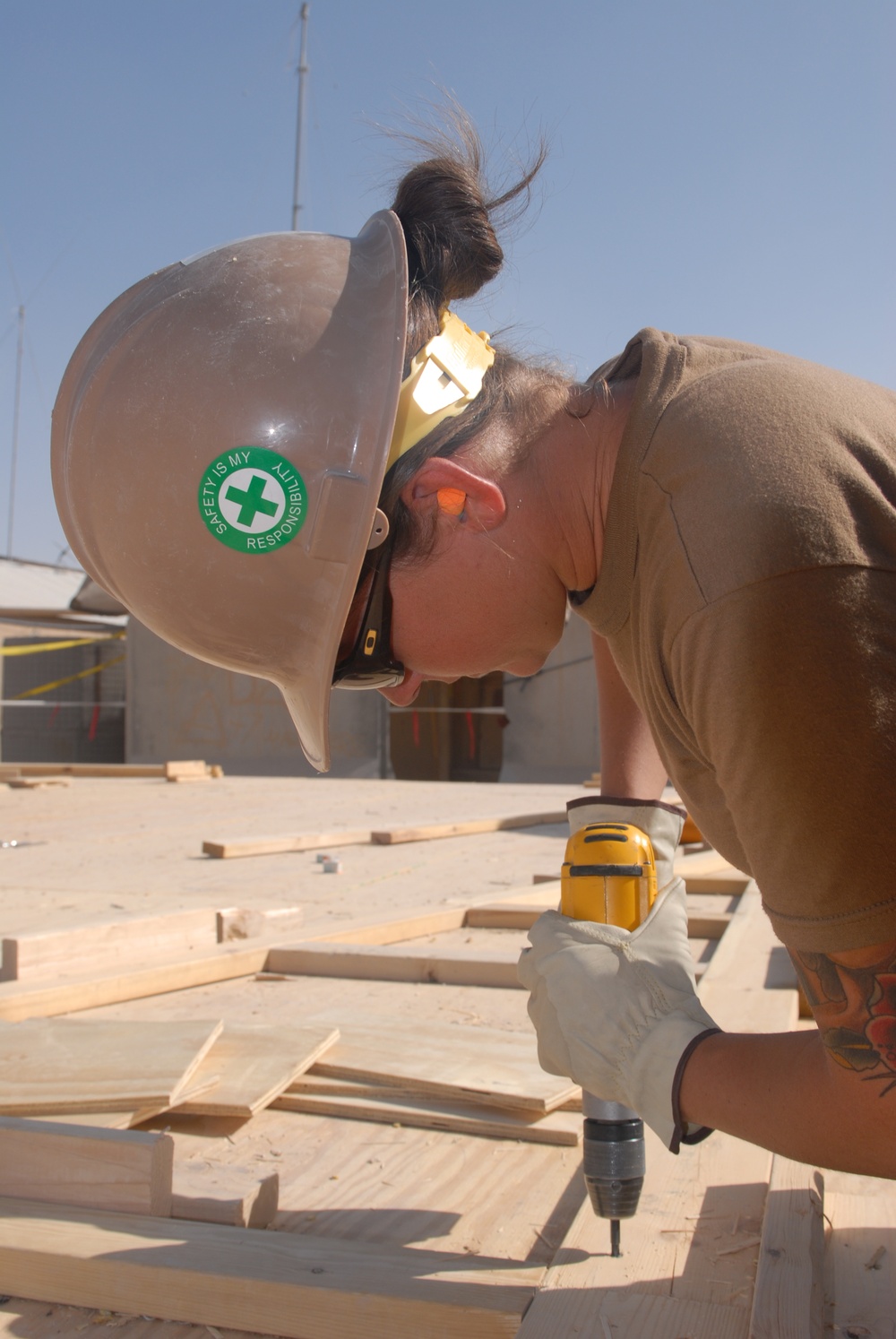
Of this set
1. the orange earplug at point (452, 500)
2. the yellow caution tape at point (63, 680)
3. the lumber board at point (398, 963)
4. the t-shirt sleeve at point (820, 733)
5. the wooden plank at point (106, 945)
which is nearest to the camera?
the t-shirt sleeve at point (820, 733)

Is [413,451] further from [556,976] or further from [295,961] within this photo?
[295,961]

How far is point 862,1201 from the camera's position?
1780mm

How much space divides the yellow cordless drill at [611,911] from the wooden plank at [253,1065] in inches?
28.1

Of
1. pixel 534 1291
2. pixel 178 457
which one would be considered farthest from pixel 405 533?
pixel 534 1291

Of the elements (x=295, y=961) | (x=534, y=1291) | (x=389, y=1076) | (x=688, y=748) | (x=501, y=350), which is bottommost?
(x=295, y=961)

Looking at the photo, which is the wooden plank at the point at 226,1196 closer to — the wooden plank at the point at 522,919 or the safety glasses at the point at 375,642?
the safety glasses at the point at 375,642

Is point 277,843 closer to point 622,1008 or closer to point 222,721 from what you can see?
point 622,1008

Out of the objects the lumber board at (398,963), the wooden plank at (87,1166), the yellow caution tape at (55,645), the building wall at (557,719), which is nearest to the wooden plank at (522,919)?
the lumber board at (398,963)

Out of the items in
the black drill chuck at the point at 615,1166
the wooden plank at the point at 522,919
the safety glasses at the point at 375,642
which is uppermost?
the safety glasses at the point at 375,642

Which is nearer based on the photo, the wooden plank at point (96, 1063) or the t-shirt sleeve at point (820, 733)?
the t-shirt sleeve at point (820, 733)

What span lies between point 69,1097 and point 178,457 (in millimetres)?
1204

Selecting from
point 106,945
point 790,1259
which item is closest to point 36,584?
point 106,945

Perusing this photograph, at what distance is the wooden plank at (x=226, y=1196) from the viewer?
5.38ft

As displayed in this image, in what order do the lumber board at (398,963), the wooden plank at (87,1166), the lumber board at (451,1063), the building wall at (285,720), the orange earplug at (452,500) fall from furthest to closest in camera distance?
the building wall at (285,720), the lumber board at (398,963), the lumber board at (451,1063), the wooden plank at (87,1166), the orange earplug at (452,500)
